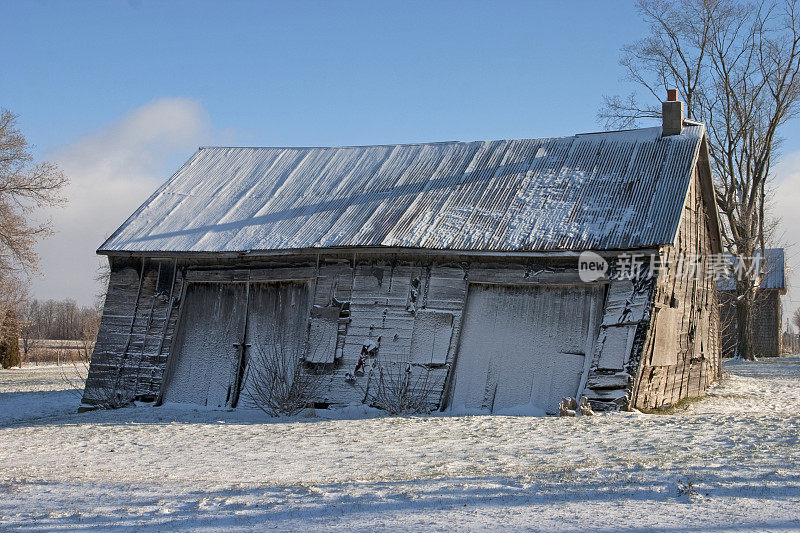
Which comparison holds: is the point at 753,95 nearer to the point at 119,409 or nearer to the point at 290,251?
the point at 290,251

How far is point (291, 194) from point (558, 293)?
20.6 ft

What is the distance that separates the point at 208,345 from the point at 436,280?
467 centimetres

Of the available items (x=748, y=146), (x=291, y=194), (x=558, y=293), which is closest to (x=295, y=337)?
(x=291, y=194)

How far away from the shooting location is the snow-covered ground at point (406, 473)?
586 cm

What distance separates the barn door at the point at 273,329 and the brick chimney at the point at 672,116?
7337 mm

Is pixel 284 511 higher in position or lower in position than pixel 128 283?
lower

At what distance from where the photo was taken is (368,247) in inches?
510

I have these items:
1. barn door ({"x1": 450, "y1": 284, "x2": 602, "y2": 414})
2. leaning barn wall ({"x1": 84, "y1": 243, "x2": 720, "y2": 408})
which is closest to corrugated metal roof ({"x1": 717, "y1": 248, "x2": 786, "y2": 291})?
barn door ({"x1": 450, "y1": 284, "x2": 602, "y2": 414})

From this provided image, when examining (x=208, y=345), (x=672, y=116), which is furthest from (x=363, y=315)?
(x=672, y=116)

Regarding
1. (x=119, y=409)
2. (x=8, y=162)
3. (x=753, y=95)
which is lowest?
(x=119, y=409)

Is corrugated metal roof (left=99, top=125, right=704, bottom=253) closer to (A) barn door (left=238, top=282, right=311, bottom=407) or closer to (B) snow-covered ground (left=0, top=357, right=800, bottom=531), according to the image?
(A) barn door (left=238, top=282, right=311, bottom=407)

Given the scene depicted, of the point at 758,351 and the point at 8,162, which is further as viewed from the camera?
the point at 758,351

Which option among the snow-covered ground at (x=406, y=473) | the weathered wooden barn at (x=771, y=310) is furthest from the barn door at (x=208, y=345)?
the weathered wooden barn at (x=771, y=310)

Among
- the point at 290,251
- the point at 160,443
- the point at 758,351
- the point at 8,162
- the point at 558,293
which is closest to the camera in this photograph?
the point at 160,443
